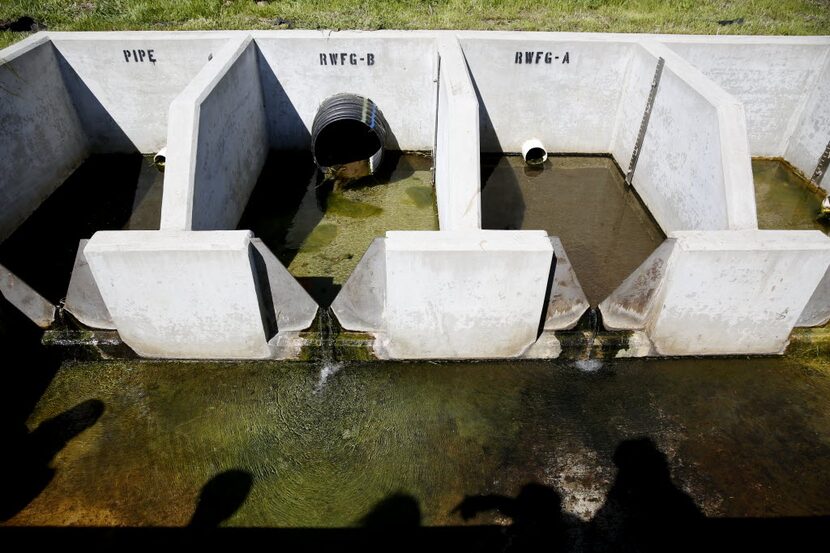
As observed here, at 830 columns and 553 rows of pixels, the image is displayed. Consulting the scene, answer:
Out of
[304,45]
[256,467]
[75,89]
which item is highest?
[304,45]

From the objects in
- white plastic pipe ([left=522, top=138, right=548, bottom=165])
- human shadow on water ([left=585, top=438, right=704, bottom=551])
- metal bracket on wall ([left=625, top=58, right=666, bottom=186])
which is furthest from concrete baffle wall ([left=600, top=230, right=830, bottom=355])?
white plastic pipe ([left=522, top=138, right=548, bottom=165])

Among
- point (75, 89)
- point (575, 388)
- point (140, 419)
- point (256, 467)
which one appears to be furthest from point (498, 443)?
point (75, 89)

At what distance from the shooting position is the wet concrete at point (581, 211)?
7.14 m

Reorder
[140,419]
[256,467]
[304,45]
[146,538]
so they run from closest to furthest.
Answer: [146,538]
[256,467]
[140,419]
[304,45]

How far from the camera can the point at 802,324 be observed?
5.57 metres

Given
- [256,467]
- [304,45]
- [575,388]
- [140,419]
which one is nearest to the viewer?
[256,467]

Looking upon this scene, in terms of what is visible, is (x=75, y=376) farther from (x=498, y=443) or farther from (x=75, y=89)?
(x=75, y=89)

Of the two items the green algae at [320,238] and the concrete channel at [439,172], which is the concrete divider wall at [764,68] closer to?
the concrete channel at [439,172]

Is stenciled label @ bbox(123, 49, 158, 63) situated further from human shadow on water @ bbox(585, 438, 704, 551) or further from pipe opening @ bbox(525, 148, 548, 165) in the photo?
human shadow on water @ bbox(585, 438, 704, 551)

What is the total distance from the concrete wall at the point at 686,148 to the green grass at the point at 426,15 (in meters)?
2.32

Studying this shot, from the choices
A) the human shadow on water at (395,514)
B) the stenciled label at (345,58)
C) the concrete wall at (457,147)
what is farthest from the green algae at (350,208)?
the human shadow on water at (395,514)

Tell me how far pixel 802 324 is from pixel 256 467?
17.9 ft

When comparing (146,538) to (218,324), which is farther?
(218,324)

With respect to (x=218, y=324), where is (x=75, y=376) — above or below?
below
